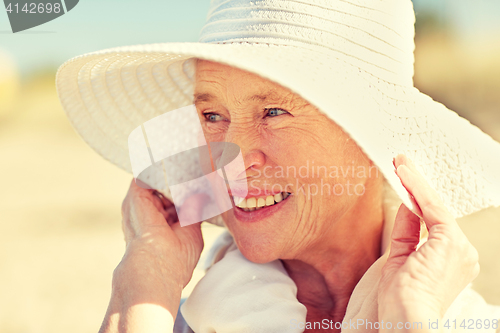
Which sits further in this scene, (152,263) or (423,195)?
(152,263)

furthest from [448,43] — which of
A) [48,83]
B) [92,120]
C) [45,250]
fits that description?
[48,83]

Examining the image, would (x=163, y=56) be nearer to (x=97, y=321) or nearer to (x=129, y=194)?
(x=129, y=194)

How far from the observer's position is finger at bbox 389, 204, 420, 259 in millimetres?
1384

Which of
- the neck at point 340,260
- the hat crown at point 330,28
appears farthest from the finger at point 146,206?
the hat crown at point 330,28

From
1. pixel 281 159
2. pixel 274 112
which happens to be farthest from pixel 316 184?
pixel 274 112

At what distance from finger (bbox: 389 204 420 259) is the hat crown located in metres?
0.47

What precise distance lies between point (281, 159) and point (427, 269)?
588mm

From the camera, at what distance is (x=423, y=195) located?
1.30 metres

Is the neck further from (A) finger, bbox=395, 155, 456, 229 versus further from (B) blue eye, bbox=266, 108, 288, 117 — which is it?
(B) blue eye, bbox=266, 108, 288, 117

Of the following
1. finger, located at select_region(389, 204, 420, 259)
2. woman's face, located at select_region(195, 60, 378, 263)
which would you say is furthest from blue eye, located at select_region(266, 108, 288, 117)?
finger, located at select_region(389, 204, 420, 259)

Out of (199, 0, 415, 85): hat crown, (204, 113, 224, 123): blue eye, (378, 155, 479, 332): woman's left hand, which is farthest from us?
(204, 113, 224, 123): blue eye

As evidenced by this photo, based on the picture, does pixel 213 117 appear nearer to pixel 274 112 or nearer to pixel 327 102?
pixel 274 112

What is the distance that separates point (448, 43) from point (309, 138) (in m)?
11.3

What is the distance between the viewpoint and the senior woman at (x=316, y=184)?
4.09 feet
